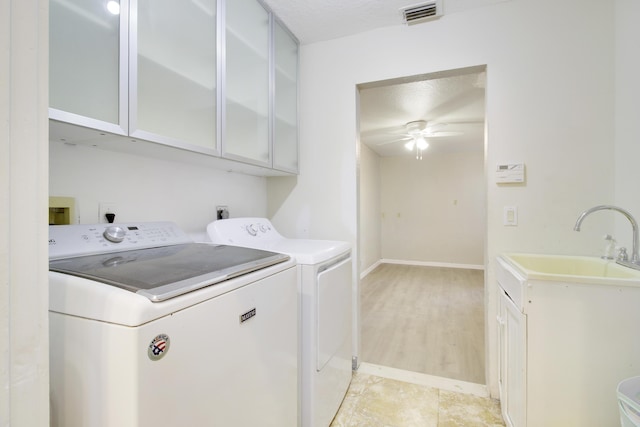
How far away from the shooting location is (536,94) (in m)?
1.62

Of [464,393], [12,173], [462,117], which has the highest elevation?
[462,117]

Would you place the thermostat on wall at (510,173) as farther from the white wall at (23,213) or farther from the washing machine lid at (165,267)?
the white wall at (23,213)

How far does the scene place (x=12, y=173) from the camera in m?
0.45

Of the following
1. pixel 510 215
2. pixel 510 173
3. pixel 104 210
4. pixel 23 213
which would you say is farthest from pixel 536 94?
pixel 104 210

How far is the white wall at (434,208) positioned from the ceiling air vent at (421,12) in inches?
150

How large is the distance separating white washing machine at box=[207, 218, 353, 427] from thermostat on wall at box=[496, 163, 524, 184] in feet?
3.35

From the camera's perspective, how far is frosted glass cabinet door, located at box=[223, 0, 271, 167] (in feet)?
4.79

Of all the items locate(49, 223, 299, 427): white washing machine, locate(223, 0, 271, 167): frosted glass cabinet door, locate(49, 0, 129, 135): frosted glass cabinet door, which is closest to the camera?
locate(49, 223, 299, 427): white washing machine

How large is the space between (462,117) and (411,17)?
204 cm

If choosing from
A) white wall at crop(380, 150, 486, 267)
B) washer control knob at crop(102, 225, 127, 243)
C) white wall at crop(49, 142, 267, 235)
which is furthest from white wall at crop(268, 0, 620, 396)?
white wall at crop(380, 150, 486, 267)

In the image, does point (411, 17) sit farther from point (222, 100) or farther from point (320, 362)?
point (320, 362)

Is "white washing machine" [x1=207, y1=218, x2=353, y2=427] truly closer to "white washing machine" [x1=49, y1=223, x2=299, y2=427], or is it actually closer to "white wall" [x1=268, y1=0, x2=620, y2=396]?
"white washing machine" [x1=49, y1=223, x2=299, y2=427]

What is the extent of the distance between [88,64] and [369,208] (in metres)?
4.59

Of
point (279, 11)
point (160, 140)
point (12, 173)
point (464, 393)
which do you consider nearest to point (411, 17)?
point (279, 11)
